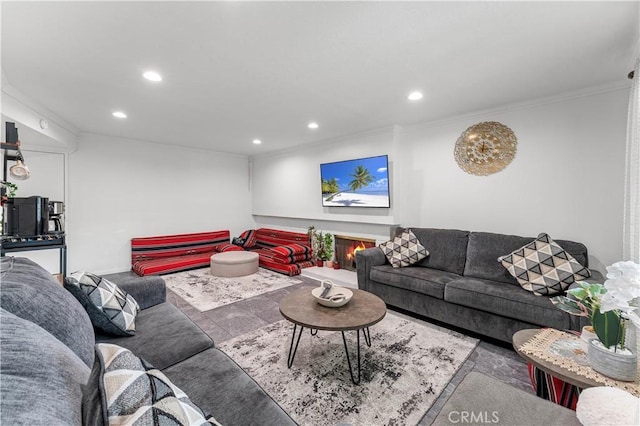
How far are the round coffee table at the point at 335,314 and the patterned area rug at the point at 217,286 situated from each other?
1.60 meters

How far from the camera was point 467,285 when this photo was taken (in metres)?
2.66

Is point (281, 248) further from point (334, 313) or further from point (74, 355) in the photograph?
point (74, 355)

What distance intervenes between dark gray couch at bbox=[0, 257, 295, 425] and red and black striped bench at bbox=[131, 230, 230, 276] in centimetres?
269

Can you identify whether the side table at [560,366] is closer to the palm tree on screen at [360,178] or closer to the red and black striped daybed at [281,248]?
the palm tree on screen at [360,178]

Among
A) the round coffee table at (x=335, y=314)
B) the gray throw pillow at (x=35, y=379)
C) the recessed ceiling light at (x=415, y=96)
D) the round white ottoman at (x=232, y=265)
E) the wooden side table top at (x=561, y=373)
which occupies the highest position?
the recessed ceiling light at (x=415, y=96)

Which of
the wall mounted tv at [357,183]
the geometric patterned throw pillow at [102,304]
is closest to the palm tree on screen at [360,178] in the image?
the wall mounted tv at [357,183]

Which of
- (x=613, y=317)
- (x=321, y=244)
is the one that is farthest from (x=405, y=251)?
(x=613, y=317)

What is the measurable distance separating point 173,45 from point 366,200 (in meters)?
3.14

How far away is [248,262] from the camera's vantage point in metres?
4.65

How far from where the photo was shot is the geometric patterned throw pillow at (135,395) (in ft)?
2.04

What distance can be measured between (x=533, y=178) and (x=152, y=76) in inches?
161

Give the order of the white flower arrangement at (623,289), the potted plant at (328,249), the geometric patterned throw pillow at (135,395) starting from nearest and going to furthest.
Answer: the geometric patterned throw pillow at (135,395)
the white flower arrangement at (623,289)
the potted plant at (328,249)

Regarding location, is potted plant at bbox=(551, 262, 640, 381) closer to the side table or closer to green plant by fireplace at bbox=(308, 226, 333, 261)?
the side table

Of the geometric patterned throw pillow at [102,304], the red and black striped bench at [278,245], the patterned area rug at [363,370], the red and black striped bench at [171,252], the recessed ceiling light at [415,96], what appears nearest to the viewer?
the geometric patterned throw pillow at [102,304]
